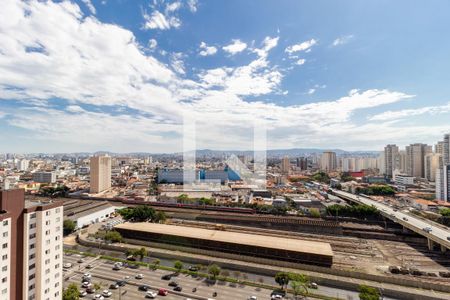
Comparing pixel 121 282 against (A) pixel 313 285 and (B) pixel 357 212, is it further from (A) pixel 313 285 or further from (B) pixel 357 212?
(B) pixel 357 212

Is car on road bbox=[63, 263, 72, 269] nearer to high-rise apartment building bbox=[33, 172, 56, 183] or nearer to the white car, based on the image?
the white car

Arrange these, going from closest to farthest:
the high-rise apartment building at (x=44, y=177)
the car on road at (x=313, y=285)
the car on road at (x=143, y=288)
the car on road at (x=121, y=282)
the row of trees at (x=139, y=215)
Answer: the car on road at (x=143, y=288) < the car on road at (x=121, y=282) < the car on road at (x=313, y=285) < the row of trees at (x=139, y=215) < the high-rise apartment building at (x=44, y=177)

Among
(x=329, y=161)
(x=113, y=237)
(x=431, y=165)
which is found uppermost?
(x=431, y=165)

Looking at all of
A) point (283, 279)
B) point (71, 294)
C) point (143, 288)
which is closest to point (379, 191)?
point (283, 279)

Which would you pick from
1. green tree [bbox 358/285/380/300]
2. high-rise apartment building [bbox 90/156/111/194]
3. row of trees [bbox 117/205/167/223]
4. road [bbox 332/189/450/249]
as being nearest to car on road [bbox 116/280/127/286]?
row of trees [bbox 117/205/167/223]

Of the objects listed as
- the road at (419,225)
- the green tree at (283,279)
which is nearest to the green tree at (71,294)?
the green tree at (283,279)

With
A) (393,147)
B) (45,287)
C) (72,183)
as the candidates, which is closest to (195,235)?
(45,287)

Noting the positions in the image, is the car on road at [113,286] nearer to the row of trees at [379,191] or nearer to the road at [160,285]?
the road at [160,285]
